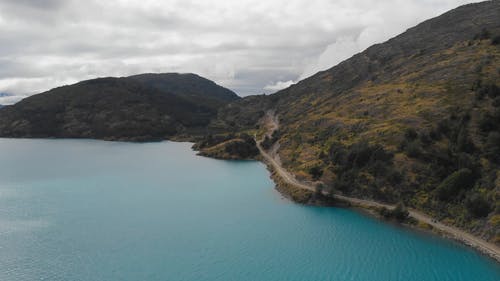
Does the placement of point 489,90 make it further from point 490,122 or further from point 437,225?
point 437,225

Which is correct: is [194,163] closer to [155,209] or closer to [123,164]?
[123,164]

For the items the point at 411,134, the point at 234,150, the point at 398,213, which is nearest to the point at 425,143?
the point at 411,134

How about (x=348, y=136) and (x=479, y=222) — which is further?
(x=348, y=136)

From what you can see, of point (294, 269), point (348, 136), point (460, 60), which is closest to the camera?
point (294, 269)

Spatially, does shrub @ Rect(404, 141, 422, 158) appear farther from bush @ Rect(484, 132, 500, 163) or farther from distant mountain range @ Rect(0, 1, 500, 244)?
bush @ Rect(484, 132, 500, 163)

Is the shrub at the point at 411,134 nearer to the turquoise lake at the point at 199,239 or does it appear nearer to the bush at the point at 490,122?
the bush at the point at 490,122

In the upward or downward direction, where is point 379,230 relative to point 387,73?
downward

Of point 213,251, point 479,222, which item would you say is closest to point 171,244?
point 213,251

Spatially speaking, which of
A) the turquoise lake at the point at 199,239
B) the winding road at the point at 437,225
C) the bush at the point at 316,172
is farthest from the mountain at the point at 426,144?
the turquoise lake at the point at 199,239
